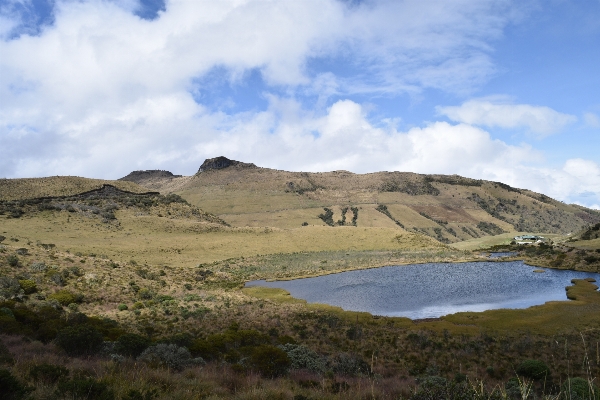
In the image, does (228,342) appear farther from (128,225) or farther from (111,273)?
(128,225)

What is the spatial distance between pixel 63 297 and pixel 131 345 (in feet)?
56.5

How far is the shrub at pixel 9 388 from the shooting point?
7.89 metres

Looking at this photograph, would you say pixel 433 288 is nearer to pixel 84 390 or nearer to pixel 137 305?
pixel 137 305

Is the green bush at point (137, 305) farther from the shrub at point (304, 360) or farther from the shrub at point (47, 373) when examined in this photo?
the shrub at point (47, 373)

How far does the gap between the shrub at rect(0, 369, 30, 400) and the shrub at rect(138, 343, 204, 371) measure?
19.9ft

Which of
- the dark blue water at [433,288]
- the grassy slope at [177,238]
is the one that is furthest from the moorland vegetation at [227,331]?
the dark blue water at [433,288]

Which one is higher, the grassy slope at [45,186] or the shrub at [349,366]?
the grassy slope at [45,186]

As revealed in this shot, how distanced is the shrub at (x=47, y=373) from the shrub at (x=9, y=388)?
4.58ft

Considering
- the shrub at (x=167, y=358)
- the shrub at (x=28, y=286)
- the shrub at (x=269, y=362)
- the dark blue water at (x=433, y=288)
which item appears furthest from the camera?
the dark blue water at (x=433, y=288)

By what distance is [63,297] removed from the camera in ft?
99.0

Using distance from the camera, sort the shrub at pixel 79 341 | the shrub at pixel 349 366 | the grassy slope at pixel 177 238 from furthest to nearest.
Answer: the grassy slope at pixel 177 238
the shrub at pixel 349 366
the shrub at pixel 79 341

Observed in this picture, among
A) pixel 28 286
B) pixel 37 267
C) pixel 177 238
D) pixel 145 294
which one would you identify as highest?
pixel 177 238

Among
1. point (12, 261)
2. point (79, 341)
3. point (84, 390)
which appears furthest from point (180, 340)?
point (12, 261)

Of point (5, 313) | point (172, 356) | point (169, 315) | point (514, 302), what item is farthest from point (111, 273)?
point (514, 302)
